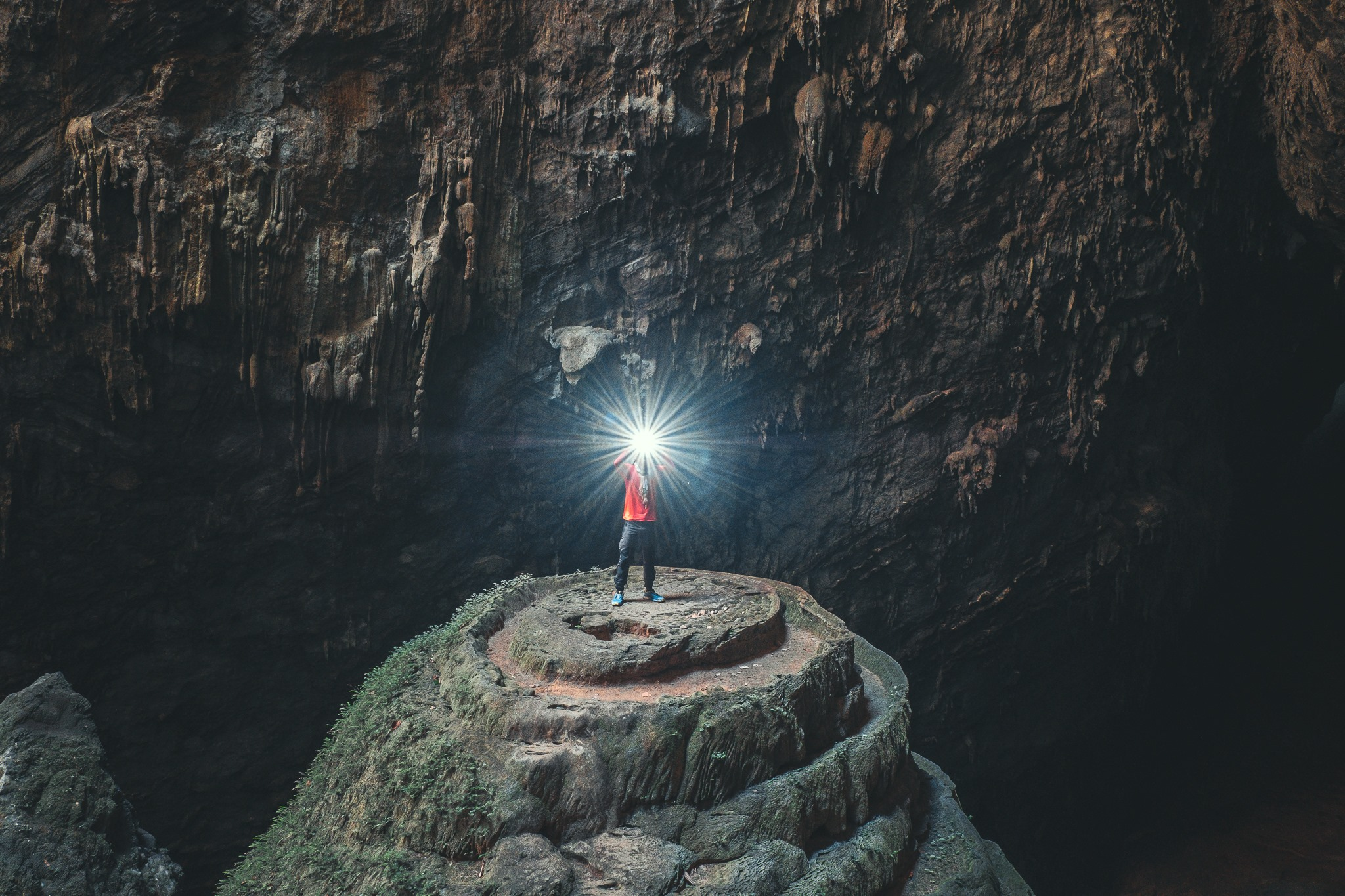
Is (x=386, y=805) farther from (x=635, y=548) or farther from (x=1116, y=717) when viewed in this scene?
(x=1116, y=717)

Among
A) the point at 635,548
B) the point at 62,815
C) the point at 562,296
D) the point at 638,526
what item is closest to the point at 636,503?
the point at 638,526

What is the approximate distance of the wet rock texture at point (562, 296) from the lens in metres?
9.56

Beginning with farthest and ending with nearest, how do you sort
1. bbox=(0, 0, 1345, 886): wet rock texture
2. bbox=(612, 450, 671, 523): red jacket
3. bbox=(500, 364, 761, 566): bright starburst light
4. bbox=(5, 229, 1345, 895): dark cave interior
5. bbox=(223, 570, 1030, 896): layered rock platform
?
Answer: bbox=(500, 364, 761, 566): bright starburst light → bbox=(5, 229, 1345, 895): dark cave interior → bbox=(0, 0, 1345, 886): wet rock texture → bbox=(612, 450, 671, 523): red jacket → bbox=(223, 570, 1030, 896): layered rock platform

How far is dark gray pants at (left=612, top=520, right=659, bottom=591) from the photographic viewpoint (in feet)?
25.9

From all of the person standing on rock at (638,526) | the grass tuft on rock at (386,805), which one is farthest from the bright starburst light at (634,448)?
the grass tuft on rock at (386,805)

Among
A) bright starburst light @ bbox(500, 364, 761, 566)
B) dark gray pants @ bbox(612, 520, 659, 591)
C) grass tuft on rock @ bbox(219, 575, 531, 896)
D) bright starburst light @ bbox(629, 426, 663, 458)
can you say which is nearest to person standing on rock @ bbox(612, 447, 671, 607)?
dark gray pants @ bbox(612, 520, 659, 591)

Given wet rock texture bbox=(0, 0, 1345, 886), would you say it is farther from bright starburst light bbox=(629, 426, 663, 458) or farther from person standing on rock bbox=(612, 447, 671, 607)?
person standing on rock bbox=(612, 447, 671, 607)

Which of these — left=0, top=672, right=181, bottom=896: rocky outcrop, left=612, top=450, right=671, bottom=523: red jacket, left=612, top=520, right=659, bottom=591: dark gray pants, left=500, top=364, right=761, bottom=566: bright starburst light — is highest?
left=500, top=364, right=761, bottom=566: bright starburst light

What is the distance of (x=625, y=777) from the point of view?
19.0 feet

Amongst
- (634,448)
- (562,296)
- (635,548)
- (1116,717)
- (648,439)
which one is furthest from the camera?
(1116,717)

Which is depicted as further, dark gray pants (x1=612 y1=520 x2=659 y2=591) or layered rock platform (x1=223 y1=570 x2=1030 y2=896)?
dark gray pants (x1=612 y1=520 x2=659 y2=591)

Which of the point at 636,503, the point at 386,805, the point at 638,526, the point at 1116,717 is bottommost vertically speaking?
the point at 386,805

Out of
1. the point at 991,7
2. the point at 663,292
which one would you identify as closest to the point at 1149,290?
the point at 991,7

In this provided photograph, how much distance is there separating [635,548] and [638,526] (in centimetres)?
24
